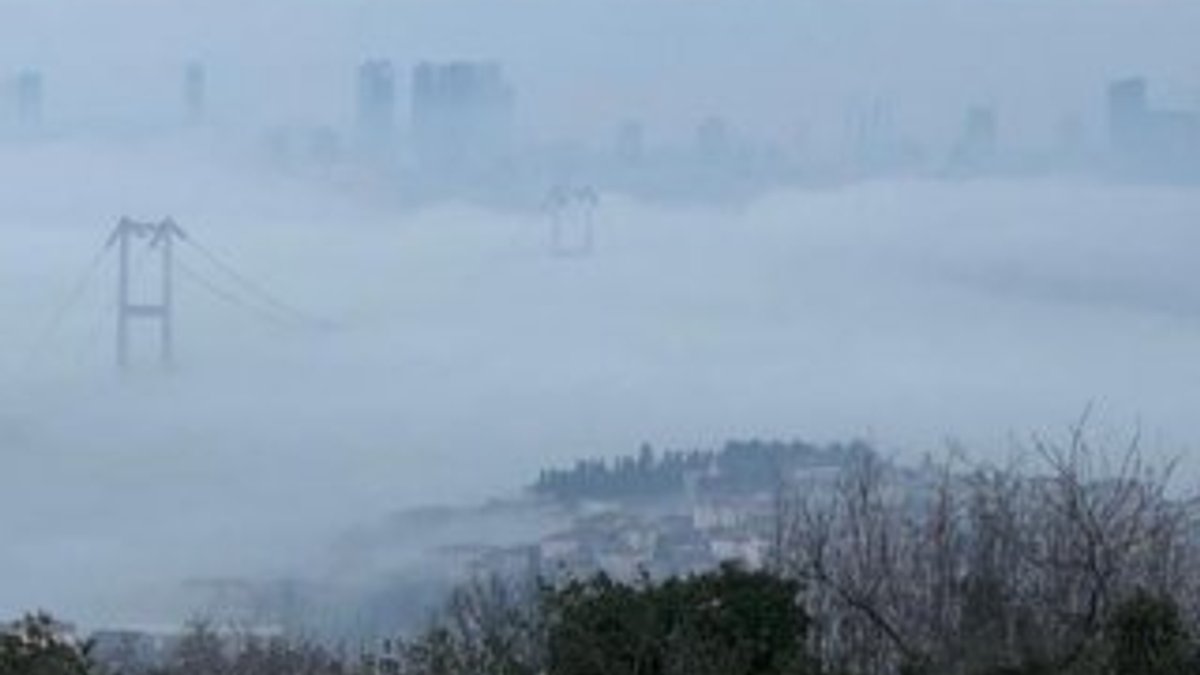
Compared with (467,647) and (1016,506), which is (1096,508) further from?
(467,647)

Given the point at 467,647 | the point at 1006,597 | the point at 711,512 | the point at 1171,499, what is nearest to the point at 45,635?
the point at 467,647

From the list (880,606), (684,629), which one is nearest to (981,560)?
(880,606)

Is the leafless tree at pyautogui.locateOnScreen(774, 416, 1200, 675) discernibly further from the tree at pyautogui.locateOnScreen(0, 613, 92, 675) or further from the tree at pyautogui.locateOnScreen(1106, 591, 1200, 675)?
the tree at pyautogui.locateOnScreen(0, 613, 92, 675)

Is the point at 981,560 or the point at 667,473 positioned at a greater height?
the point at 981,560

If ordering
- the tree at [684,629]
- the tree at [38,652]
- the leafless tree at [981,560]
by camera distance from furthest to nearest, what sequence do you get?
the leafless tree at [981,560], the tree at [684,629], the tree at [38,652]

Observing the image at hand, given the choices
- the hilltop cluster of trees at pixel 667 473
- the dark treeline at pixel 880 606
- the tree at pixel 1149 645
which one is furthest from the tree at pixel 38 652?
the hilltop cluster of trees at pixel 667 473

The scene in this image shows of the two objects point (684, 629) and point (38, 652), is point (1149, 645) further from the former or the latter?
point (38, 652)

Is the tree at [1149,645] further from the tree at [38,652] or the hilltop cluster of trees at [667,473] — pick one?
the hilltop cluster of trees at [667,473]
